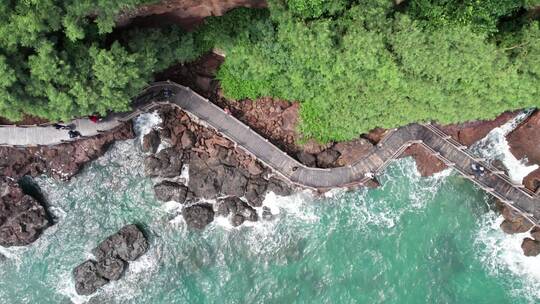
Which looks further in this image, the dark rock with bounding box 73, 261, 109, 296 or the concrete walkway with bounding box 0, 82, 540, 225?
the dark rock with bounding box 73, 261, 109, 296

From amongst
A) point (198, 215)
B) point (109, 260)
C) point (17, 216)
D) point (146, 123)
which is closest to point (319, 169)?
point (198, 215)

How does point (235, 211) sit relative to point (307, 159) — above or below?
below

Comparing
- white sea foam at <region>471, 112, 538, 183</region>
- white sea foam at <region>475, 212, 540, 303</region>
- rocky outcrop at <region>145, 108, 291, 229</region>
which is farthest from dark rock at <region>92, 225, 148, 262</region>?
white sea foam at <region>471, 112, 538, 183</region>

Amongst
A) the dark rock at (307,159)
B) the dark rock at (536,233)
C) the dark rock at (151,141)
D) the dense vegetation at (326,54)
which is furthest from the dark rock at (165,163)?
the dark rock at (536,233)

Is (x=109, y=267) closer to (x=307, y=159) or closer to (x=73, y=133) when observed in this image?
(x=73, y=133)

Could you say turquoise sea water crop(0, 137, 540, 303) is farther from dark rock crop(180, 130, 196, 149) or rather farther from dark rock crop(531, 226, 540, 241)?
dark rock crop(180, 130, 196, 149)

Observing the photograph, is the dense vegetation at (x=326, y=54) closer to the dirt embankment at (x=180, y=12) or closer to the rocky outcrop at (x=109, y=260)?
the dirt embankment at (x=180, y=12)
